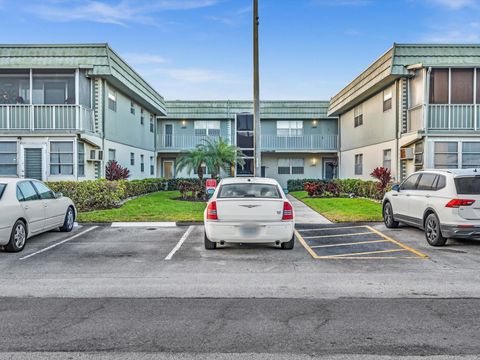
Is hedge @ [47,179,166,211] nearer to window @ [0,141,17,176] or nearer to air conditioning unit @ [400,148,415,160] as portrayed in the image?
window @ [0,141,17,176]

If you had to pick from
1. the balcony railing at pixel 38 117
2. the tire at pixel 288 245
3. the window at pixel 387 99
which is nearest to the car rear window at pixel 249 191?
the tire at pixel 288 245

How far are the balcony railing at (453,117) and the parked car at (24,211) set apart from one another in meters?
13.8

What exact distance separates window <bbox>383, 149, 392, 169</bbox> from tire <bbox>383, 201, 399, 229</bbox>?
7948mm

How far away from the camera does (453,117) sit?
17047mm

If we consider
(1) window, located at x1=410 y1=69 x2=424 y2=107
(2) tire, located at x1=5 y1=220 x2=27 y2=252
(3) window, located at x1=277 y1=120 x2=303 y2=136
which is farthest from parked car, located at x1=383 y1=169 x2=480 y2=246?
(3) window, located at x1=277 y1=120 x2=303 y2=136

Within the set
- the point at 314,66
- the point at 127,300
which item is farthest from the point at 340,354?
the point at 314,66

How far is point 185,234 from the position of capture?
11227 millimetres

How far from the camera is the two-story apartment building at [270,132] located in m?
30.9

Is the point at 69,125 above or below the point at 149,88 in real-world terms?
below

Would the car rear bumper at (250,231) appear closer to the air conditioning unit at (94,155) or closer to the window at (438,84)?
the air conditioning unit at (94,155)

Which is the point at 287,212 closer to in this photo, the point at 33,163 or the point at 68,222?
the point at 68,222

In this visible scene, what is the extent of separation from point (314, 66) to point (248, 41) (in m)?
14.1

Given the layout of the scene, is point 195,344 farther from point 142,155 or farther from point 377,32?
point 377,32

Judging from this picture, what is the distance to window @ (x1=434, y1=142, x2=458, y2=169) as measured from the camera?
1705cm
